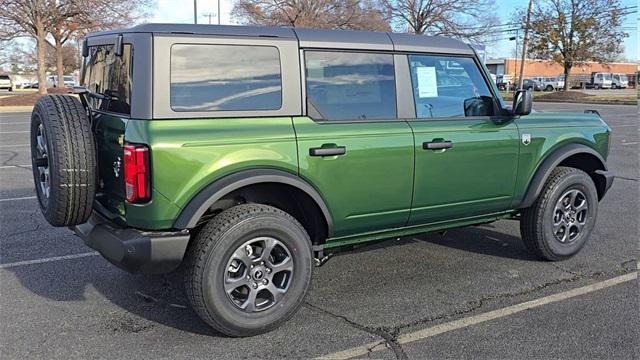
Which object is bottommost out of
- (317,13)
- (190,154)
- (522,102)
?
(190,154)

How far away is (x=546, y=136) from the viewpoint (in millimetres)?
4629

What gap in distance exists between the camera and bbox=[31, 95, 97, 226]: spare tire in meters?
3.25

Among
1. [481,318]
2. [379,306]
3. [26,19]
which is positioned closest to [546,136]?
[481,318]

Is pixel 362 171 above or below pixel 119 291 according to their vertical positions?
above

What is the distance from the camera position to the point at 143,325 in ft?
11.8

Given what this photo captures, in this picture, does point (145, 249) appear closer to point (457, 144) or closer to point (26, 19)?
point (457, 144)

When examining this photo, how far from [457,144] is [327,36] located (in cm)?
125

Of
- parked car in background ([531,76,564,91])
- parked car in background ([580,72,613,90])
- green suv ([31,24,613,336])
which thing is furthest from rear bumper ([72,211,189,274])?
parked car in background ([580,72,613,90])

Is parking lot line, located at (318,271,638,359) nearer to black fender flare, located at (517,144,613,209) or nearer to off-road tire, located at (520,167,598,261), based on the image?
off-road tire, located at (520,167,598,261)

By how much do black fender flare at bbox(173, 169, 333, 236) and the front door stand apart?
3.34ft

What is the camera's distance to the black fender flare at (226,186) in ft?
10.6

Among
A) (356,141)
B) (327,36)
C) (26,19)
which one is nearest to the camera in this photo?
(356,141)

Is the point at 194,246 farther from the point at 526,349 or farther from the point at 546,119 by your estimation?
the point at 546,119

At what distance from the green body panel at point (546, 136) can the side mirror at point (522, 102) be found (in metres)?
0.14
